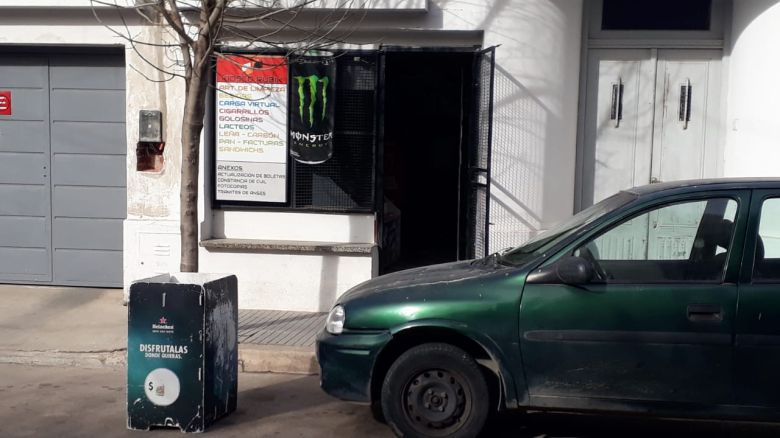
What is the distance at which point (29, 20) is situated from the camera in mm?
10086

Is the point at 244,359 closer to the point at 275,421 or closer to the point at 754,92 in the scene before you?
the point at 275,421

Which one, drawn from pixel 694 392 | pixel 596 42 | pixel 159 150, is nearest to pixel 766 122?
pixel 596 42

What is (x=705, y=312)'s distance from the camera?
17.9 feet

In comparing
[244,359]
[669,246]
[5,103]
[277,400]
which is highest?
[5,103]

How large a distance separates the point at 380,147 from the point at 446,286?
173 inches

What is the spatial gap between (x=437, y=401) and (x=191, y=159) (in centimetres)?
365

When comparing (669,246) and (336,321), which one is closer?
(669,246)

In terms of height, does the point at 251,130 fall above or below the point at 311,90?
below

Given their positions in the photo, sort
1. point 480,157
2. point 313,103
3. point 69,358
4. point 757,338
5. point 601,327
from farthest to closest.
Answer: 1. point 313,103
2. point 480,157
3. point 69,358
4. point 601,327
5. point 757,338

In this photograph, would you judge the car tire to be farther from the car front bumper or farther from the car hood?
the car hood

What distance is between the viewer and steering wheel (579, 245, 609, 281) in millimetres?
5644

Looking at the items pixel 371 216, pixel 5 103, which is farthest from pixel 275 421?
pixel 5 103

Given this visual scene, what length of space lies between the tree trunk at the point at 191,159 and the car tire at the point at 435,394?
125 inches

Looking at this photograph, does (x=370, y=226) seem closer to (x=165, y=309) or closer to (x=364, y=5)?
(x=364, y=5)
